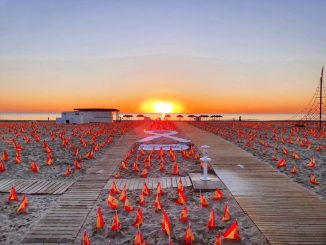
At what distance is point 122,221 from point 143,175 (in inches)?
203

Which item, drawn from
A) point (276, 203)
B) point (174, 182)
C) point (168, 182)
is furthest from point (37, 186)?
point (276, 203)

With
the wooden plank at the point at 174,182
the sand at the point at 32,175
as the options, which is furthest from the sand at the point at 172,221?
the sand at the point at 32,175

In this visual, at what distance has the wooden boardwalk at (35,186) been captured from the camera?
11023 millimetres

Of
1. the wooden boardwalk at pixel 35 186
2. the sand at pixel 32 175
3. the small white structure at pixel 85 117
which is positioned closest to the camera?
the sand at pixel 32 175

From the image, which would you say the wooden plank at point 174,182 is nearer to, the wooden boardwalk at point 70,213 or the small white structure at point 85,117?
the wooden boardwalk at point 70,213

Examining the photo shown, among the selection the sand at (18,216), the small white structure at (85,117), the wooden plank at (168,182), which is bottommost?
the sand at (18,216)

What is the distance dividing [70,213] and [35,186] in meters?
4.10

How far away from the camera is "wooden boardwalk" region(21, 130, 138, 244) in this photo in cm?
703

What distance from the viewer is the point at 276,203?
891 cm

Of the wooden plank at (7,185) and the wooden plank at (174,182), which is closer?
the wooden plank at (7,185)

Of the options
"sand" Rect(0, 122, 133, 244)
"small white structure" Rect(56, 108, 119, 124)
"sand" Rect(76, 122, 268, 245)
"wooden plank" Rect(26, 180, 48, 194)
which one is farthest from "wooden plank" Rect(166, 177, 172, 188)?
"small white structure" Rect(56, 108, 119, 124)

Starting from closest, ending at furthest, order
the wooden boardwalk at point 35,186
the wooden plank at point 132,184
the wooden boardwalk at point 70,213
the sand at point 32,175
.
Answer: the wooden boardwalk at point 70,213, the sand at point 32,175, the wooden boardwalk at point 35,186, the wooden plank at point 132,184

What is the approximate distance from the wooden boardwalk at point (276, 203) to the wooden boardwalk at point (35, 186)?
679 centimetres

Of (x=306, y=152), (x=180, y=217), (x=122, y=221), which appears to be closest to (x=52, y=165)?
(x=122, y=221)
